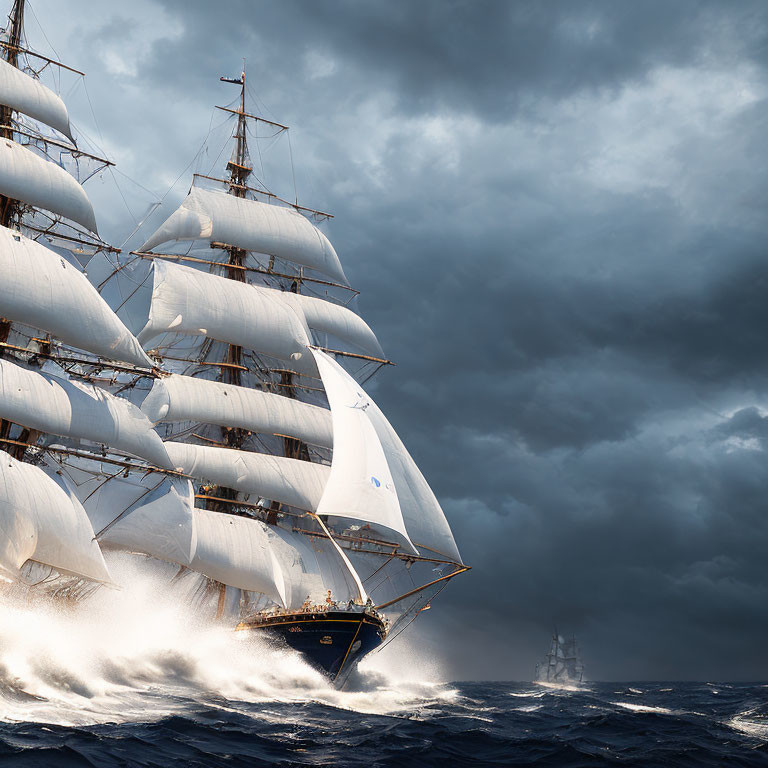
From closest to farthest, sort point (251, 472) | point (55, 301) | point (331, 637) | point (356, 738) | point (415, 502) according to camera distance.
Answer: point (356, 738) < point (55, 301) < point (331, 637) < point (415, 502) < point (251, 472)

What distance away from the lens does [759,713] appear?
43.2m

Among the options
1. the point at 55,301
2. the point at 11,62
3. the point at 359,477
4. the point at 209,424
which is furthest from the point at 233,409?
the point at 11,62

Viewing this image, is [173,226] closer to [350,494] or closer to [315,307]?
[315,307]

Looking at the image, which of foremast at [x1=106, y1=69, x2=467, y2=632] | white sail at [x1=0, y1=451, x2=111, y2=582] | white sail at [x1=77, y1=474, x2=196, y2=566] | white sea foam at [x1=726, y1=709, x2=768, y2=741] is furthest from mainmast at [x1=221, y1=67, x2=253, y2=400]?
white sea foam at [x1=726, y1=709, x2=768, y2=741]

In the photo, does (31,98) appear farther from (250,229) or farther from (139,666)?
(139,666)

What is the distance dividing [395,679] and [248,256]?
3571cm

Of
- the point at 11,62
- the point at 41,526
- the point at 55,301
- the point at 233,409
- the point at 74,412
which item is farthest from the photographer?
the point at 233,409

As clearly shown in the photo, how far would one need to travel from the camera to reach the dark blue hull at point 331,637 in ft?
151

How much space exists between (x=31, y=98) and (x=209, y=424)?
24178 mm

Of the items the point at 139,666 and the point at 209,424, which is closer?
the point at 139,666

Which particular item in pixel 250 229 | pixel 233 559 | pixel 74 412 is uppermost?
pixel 250 229

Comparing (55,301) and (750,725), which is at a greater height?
(55,301)

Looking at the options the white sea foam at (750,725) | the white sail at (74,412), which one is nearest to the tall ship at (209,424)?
the white sail at (74,412)

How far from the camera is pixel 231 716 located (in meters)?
31.3
